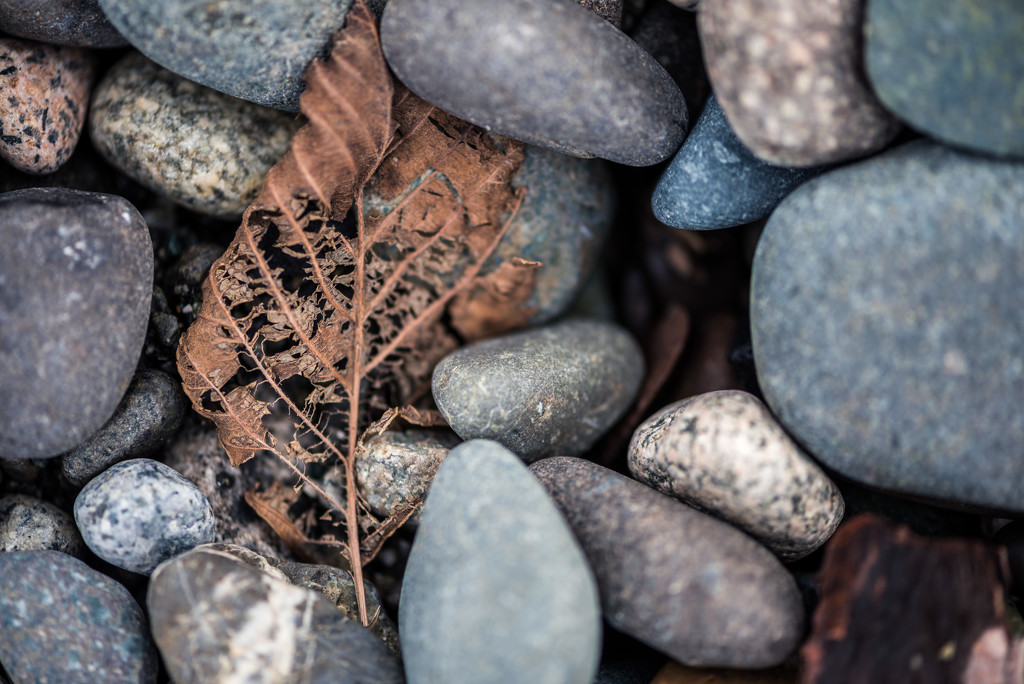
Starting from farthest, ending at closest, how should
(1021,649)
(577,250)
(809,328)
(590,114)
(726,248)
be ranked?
(726,248), (577,250), (590,114), (809,328), (1021,649)

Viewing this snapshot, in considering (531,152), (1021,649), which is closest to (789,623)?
(1021,649)

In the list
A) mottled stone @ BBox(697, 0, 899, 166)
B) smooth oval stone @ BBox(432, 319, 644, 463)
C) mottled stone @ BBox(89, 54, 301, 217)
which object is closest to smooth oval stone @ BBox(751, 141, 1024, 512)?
mottled stone @ BBox(697, 0, 899, 166)

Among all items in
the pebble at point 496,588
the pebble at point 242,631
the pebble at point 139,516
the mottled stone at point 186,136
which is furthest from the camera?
the mottled stone at point 186,136

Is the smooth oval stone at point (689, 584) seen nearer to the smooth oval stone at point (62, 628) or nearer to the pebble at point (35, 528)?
the smooth oval stone at point (62, 628)

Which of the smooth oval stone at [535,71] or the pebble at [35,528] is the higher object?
the smooth oval stone at [535,71]

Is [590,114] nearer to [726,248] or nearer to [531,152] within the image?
[531,152]

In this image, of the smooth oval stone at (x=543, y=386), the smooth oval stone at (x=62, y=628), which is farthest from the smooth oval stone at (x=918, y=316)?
the smooth oval stone at (x=62, y=628)
